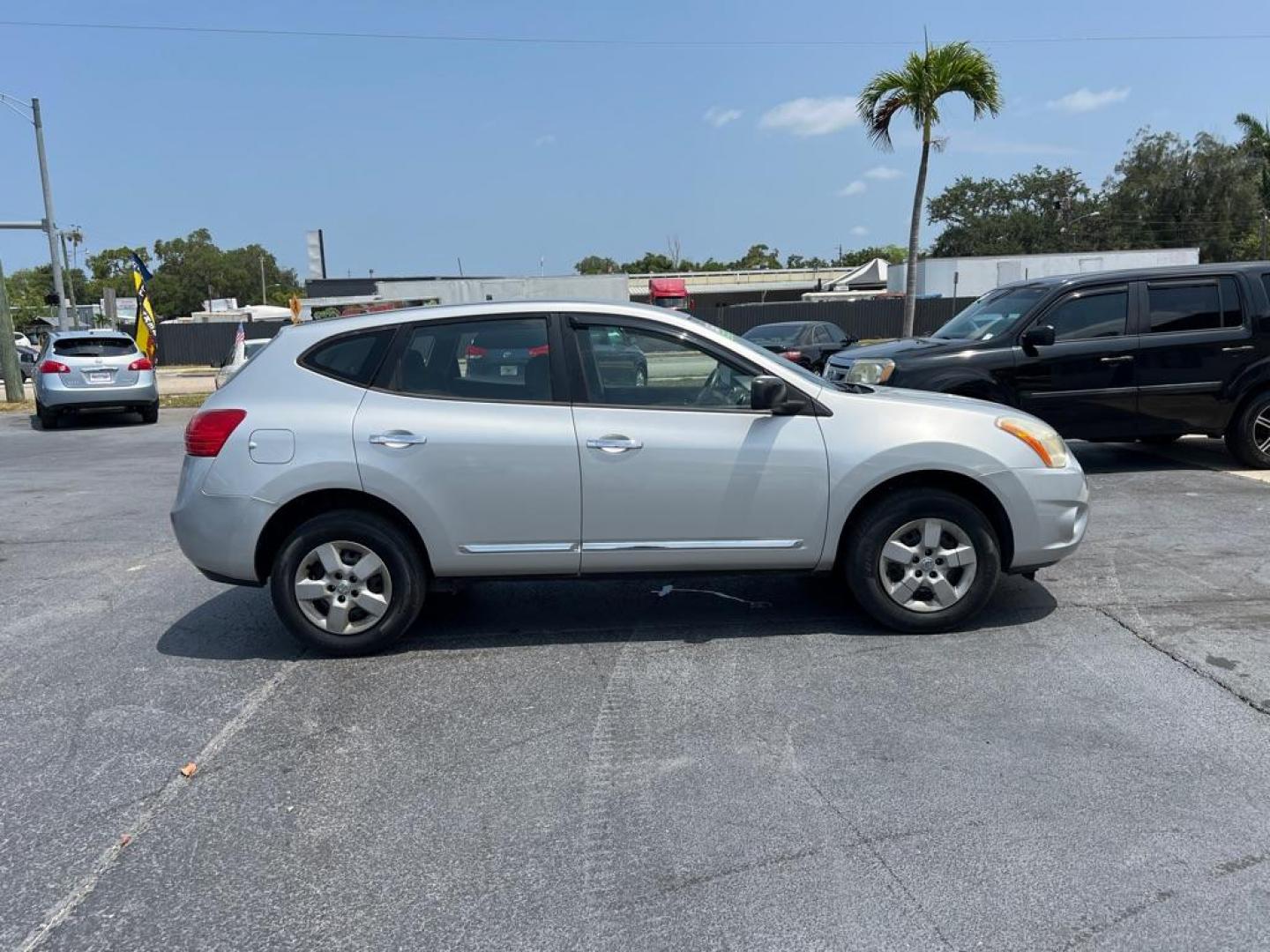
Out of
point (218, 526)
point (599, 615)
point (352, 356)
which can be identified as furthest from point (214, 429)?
point (599, 615)

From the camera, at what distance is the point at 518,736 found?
13.4 feet

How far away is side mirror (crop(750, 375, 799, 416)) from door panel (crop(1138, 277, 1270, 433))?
547 centimetres

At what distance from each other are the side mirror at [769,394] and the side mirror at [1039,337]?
4711 mm

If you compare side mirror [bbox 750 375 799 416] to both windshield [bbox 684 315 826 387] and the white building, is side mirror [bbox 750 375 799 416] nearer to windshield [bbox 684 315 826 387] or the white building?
windshield [bbox 684 315 826 387]

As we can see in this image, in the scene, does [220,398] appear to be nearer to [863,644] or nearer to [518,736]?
[518,736]

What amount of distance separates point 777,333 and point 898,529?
15657 millimetres

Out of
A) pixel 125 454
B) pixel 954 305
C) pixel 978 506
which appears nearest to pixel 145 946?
pixel 978 506

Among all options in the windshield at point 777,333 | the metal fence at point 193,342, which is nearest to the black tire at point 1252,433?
the windshield at point 777,333

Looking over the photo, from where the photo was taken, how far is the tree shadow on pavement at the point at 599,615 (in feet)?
17.2

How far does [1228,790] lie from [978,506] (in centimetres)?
194

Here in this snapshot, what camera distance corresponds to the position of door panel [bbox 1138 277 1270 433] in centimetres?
889

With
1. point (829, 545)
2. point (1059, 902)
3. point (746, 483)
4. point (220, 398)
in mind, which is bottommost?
point (1059, 902)

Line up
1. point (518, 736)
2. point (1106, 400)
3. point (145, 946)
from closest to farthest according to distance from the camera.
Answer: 1. point (145, 946)
2. point (518, 736)
3. point (1106, 400)

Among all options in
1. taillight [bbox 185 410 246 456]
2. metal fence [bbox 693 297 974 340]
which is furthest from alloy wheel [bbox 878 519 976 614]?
metal fence [bbox 693 297 974 340]
